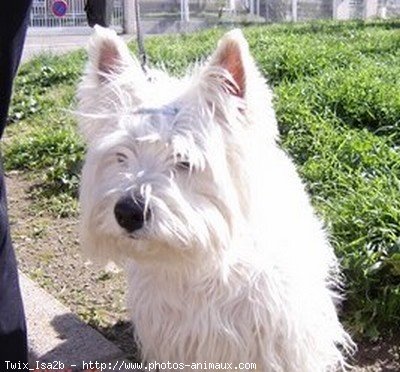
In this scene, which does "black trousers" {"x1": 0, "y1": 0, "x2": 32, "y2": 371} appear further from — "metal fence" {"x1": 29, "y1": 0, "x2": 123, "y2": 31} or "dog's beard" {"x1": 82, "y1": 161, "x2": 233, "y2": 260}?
"metal fence" {"x1": 29, "y1": 0, "x2": 123, "y2": 31}

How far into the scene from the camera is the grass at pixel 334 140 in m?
2.76

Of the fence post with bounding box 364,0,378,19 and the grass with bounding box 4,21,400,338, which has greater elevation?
the fence post with bounding box 364,0,378,19

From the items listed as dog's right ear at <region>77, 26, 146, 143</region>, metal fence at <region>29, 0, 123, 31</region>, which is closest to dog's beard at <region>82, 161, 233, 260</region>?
dog's right ear at <region>77, 26, 146, 143</region>

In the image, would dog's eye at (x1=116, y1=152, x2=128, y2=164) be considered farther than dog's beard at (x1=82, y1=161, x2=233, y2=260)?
Yes

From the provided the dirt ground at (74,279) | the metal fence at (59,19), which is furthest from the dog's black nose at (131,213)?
the metal fence at (59,19)

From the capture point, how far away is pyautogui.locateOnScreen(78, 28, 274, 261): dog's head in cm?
182

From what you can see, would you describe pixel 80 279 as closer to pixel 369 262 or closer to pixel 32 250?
pixel 32 250

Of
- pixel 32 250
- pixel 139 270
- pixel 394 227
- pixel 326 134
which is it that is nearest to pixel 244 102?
pixel 139 270

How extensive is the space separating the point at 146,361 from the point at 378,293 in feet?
3.25

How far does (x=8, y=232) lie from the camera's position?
207 cm

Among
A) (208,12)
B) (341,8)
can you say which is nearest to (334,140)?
(208,12)

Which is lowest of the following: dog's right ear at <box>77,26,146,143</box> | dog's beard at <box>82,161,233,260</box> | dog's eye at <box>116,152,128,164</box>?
dog's beard at <box>82,161,233,260</box>

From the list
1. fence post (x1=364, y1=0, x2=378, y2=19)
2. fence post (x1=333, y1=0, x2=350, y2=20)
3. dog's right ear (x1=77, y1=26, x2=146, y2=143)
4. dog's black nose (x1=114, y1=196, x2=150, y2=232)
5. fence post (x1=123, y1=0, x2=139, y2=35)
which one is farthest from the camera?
fence post (x1=364, y1=0, x2=378, y2=19)

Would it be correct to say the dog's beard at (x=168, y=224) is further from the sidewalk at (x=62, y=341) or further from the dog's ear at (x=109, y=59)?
the sidewalk at (x=62, y=341)
